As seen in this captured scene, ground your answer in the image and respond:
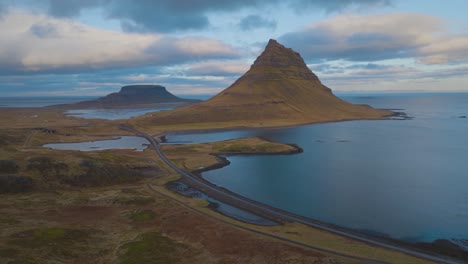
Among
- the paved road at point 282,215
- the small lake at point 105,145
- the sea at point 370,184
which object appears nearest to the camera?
the paved road at point 282,215

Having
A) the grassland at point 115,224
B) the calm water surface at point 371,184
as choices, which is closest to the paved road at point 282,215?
the grassland at point 115,224

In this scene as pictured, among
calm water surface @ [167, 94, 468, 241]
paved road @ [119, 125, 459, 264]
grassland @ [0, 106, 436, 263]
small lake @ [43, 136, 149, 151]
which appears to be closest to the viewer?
grassland @ [0, 106, 436, 263]

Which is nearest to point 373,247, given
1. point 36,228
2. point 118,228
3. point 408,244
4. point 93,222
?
point 408,244

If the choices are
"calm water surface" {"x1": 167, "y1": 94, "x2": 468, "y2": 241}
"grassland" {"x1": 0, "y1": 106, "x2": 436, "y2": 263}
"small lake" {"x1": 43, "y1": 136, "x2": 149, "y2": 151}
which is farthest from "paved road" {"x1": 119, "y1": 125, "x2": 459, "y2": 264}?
"small lake" {"x1": 43, "y1": 136, "x2": 149, "y2": 151}

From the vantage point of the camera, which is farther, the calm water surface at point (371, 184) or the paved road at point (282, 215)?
the calm water surface at point (371, 184)

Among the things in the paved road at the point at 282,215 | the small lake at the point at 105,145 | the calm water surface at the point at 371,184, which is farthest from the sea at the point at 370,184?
the small lake at the point at 105,145

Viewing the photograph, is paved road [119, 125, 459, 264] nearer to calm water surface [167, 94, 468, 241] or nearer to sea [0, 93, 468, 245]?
sea [0, 93, 468, 245]

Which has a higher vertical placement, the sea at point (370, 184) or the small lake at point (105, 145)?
the small lake at point (105, 145)

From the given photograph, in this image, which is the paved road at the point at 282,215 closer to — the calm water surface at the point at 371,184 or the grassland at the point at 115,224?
the grassland at the point at 115,224

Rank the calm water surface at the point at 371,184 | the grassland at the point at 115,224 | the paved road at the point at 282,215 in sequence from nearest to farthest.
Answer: the grassland at the point at 115,224 → the paved road at the point at 282,215 → the calm water surface at the point at 371,184

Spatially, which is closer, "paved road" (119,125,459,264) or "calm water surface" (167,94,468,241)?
"paved road" (119,125,459,264)
